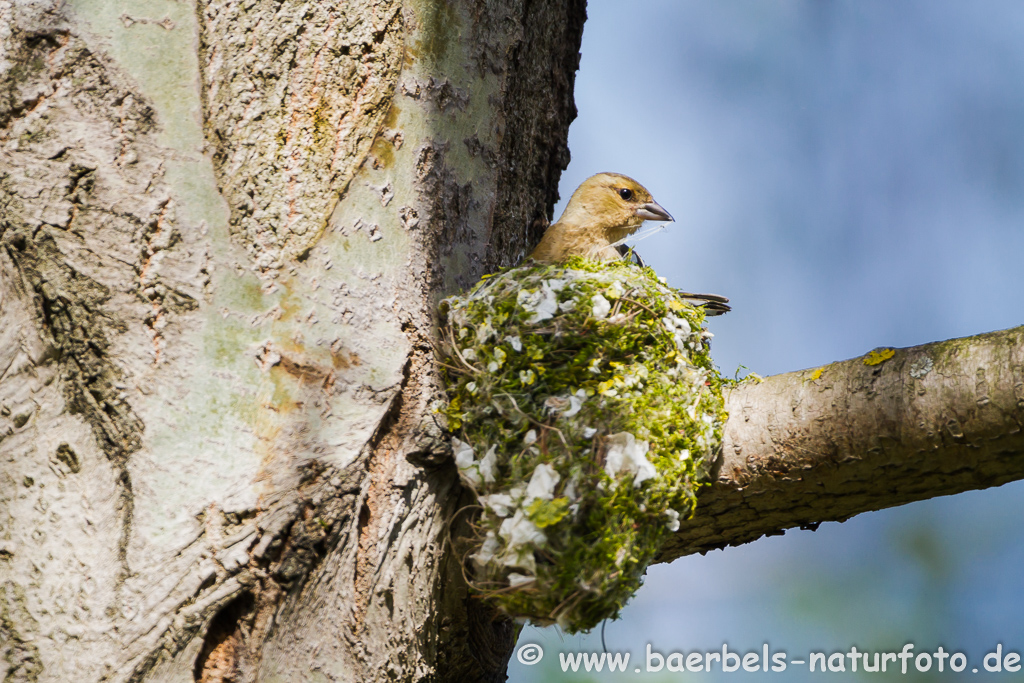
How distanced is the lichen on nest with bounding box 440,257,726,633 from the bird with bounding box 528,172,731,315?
5.65ft

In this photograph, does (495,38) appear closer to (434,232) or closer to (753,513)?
(434,232)

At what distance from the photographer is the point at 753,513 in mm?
2703

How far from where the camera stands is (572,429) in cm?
239

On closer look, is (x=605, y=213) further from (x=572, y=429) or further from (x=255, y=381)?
(x=255, y=381)

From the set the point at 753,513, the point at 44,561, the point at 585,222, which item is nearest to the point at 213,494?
the point at 44,561

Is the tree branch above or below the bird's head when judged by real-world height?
below

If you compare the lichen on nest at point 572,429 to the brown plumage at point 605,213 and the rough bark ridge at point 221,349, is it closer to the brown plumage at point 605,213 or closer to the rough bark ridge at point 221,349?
the rough bark ridge at point 221,349

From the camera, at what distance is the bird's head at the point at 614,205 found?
4781 millimetres

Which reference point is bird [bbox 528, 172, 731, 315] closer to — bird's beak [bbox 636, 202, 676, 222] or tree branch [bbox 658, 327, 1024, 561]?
bird's beak [bbox 636, 202, 676, 222]

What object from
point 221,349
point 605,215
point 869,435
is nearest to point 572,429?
point 869,435

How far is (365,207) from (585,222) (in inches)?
94.7

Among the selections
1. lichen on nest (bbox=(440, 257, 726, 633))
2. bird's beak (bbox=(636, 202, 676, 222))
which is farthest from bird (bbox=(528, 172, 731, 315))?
lichen on nest (bbox=(440, 257, 726, 633))

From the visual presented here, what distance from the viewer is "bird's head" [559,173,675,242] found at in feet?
15.7

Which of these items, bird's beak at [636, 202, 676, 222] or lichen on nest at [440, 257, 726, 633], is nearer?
lichen on nest at [440, 257, 726, 633]
